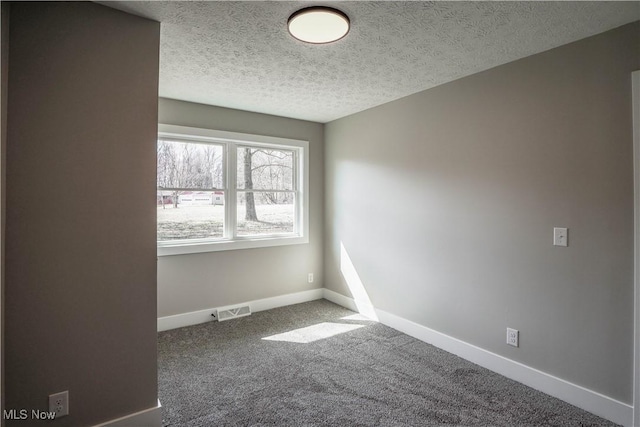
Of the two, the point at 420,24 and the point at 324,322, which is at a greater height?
the point at 420,24

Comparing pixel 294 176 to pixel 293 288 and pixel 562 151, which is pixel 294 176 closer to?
pixel 293 288

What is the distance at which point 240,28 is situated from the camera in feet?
6.68

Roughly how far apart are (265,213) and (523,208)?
2907 millimetres

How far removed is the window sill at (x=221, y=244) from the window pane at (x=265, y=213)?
16cm

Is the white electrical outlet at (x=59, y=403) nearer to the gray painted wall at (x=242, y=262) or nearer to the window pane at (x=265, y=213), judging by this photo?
the gray painted wall at (x=242, y=262)

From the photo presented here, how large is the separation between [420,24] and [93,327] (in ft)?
8.53

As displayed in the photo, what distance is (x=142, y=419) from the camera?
194cm

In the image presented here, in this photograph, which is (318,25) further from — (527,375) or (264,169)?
(527,375)

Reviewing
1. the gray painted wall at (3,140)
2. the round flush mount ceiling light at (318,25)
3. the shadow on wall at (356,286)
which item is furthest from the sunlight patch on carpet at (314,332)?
the round flush mount ceiling light at (318,25)

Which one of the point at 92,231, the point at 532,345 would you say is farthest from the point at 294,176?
the point at 532,345

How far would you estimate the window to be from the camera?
361cm

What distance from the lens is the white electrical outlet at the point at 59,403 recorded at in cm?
172

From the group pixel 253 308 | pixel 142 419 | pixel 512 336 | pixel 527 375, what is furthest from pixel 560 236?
pixel 253 308

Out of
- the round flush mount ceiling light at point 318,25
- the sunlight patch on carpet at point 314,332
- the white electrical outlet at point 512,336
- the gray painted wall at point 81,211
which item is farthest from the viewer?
the sunlight patch on carpet at point 314,332
